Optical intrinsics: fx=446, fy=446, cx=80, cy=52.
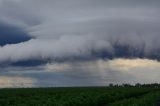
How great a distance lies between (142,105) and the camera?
56125 mm

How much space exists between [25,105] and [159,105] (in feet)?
65.7

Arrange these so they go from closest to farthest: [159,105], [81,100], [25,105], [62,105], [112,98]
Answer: [25,105], [62,105], [159,105], [81,100], [112,98]

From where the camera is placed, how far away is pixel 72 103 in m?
62.8

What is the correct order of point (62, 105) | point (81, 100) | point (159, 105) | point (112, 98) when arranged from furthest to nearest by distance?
point (112, 98) < point (81, 100) < point (159, 105) < point (62, 105)

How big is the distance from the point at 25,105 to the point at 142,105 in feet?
48.1

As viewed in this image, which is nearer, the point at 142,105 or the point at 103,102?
the point at 142,105

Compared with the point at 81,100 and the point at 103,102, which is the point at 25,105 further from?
the point at 103,102

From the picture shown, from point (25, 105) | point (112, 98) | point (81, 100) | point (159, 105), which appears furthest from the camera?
point (112, 98)

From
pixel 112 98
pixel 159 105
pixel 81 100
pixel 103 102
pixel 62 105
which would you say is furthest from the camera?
pixel 112 98

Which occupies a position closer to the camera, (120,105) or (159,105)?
(120,105)

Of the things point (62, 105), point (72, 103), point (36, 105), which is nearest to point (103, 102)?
point (72, 103)

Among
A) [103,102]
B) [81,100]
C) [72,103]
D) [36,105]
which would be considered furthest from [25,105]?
[103,102]

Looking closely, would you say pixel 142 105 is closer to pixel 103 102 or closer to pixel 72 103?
pixel 72 103

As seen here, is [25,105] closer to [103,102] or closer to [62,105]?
[62,105]
